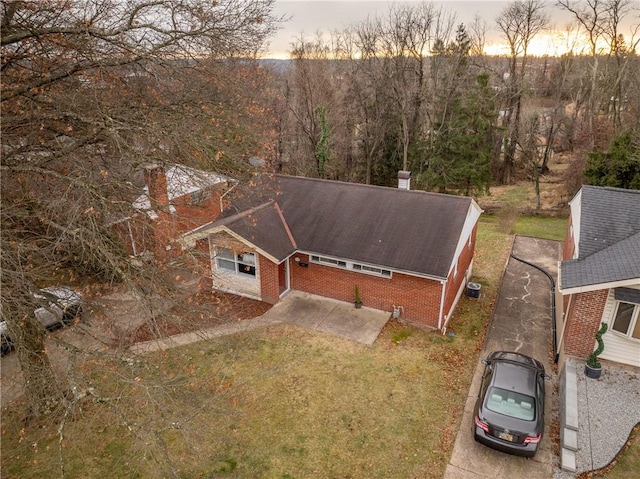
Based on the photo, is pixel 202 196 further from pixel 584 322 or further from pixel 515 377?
pixel 584 322

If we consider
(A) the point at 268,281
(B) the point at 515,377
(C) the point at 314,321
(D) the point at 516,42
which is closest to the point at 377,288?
(C) the point at 314,321

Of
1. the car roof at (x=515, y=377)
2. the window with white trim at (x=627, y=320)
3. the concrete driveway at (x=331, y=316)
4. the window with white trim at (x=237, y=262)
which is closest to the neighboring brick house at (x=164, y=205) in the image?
the window with white trim at (x=237, y=262)

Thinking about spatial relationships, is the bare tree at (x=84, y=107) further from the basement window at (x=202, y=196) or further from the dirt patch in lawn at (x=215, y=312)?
the dirt patch in lawn at (x=215, y=312)

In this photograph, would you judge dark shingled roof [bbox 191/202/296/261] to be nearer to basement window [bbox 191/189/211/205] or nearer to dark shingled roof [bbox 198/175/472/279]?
dark shingled roof [bbox 198/175/472/279]

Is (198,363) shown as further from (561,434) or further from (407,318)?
(561,434)

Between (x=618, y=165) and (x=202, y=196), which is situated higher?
(x=202, y=196)

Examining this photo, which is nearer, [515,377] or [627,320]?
[515,377]

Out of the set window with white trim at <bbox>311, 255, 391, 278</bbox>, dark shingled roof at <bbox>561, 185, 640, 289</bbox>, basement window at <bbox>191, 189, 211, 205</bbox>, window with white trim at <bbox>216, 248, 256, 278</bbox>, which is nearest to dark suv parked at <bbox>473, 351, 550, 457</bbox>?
dark shingled roof at <bbox>561, 185, 640, 289</bbox>

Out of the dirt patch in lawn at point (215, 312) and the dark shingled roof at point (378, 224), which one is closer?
the dirt patch in lawn at point (215, 312)
